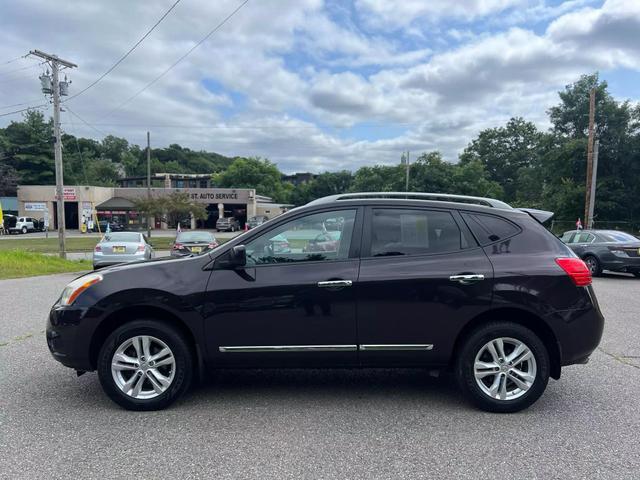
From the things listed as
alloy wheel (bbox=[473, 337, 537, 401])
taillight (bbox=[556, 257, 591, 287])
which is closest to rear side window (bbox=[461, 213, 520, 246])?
taillight (bbox=[556, 257, 591, 287])

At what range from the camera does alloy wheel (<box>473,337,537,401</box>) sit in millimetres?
3906

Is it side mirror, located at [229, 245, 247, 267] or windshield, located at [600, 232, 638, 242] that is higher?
side mirror, located at [229, 245, 247, 267]

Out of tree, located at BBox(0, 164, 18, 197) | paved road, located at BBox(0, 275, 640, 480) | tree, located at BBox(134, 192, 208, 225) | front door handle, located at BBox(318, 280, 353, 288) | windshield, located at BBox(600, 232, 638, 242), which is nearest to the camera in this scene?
paved road, located at BBox(0, 275, 640, 480)

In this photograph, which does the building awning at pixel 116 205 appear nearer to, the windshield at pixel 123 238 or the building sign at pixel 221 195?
the building sign at pixel 221 195

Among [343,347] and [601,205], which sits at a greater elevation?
[601,205]

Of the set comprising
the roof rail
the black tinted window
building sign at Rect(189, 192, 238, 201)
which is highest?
A: building sign at Rect(189, 192, 238, 201)

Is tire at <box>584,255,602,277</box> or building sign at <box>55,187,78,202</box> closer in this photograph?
tire at <box>584,255,602,277</box>

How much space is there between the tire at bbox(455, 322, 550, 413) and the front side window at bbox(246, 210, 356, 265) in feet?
4.40

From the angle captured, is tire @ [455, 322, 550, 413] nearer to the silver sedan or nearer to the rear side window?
the rear side window

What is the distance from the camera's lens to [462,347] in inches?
156

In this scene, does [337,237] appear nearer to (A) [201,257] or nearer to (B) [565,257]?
(A) [201,257]

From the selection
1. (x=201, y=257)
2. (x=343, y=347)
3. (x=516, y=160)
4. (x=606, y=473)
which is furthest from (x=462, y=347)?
(x=516, y=160)

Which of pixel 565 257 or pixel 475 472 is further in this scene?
pixel 565 257

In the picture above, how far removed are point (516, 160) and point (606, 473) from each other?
70.7 metres
